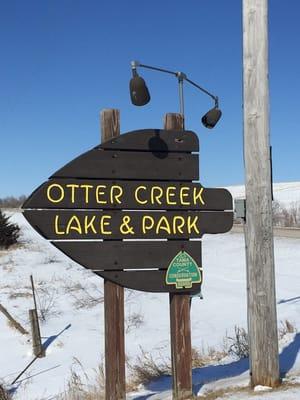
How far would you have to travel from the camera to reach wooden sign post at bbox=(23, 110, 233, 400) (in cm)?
491

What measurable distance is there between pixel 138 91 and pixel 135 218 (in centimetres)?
116

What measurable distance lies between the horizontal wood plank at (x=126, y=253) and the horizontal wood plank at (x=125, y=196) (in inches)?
13.2

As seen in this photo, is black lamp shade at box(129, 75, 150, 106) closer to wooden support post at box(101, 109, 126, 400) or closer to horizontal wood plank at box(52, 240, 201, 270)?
wooden support post at box(101, 109, 126, 400)

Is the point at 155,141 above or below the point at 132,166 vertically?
above

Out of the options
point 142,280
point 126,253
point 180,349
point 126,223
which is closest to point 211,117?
point 126,223

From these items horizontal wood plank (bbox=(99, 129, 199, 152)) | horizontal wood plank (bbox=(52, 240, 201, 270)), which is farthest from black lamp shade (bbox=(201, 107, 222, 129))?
horizontal wood plank (bbox=(52, 240, 201, 270))

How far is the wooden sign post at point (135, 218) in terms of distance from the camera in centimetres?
491

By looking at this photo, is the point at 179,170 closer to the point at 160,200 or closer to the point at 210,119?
the point at 160,200

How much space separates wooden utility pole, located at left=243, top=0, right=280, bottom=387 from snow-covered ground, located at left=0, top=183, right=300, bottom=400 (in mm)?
388

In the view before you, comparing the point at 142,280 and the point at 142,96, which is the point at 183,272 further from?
the point at 142,96

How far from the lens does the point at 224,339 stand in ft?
30.7

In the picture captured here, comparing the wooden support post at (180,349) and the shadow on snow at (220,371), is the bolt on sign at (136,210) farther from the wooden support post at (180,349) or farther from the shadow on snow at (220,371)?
the shadow on snow at (220,371)

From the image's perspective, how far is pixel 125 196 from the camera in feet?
16.6

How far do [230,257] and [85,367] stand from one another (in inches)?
491
